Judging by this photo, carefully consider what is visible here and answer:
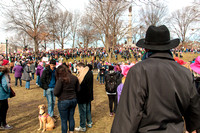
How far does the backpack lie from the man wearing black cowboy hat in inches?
149

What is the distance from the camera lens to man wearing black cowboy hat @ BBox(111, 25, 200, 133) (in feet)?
4.29

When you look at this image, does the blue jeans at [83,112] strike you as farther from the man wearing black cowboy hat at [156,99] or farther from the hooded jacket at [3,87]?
the man wearing black cowboy hat at [156,99]

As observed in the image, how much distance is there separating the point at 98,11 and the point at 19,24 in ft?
52.2

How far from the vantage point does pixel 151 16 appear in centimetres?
4069

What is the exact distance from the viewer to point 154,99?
1.32 metres

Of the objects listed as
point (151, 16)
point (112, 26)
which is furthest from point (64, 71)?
point (151, 16)

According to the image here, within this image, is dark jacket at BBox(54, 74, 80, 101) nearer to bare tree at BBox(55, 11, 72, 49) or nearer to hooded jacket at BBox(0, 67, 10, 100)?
hooded jacket at BBox(0, 67, 10, 100)

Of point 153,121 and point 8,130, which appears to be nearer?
point 153,121

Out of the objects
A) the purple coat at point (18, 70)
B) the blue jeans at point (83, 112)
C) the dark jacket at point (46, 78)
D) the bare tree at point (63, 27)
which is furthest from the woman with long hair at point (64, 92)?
the bare tree at point (63, 27)

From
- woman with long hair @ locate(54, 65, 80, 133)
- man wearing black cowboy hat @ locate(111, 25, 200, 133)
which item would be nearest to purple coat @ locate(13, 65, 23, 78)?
woman with long hair @ locate(54, 65, 80, 133)

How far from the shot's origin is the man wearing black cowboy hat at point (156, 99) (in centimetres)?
131

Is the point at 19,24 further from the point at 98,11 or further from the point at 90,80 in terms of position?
the point at 90,80

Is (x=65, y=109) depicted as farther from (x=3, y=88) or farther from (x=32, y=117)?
(x=32, y=117)

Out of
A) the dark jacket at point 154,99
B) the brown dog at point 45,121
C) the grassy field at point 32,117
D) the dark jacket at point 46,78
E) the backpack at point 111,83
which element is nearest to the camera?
the dark jacket at point 154,99
